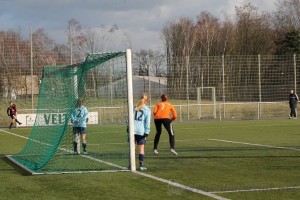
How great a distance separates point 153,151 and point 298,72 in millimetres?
24987

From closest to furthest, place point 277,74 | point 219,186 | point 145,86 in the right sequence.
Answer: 1. point 219,186
2. point 145,86
3. point 277,74

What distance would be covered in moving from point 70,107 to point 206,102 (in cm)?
2605

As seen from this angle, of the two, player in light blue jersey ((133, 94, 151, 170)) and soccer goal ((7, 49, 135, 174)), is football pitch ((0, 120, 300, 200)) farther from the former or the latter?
soccer goal ((7, 49, 135, 174))

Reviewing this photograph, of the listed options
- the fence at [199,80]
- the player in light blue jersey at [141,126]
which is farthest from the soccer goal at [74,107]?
the fence at [199,80]

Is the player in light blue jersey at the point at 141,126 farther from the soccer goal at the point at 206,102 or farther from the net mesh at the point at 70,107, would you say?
the soccer goal at the point at 206,102

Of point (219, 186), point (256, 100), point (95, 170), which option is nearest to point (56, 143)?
point (95, 170)

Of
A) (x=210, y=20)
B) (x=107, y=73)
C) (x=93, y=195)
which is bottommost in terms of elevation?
(x=93, y=195)

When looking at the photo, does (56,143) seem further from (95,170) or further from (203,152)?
(203,152)

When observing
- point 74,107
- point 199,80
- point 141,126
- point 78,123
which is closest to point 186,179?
point 141,126

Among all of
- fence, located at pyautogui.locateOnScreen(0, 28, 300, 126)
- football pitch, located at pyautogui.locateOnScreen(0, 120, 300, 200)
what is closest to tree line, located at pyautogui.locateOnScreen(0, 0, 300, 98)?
fence, located at pyautogui.locateOnScreen(0, 28, 300, 126)

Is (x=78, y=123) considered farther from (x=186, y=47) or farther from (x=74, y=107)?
(x=186, y=47)

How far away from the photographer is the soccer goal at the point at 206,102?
38056mm

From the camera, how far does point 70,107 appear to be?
45.7ft

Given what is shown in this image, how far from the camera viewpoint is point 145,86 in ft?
120
